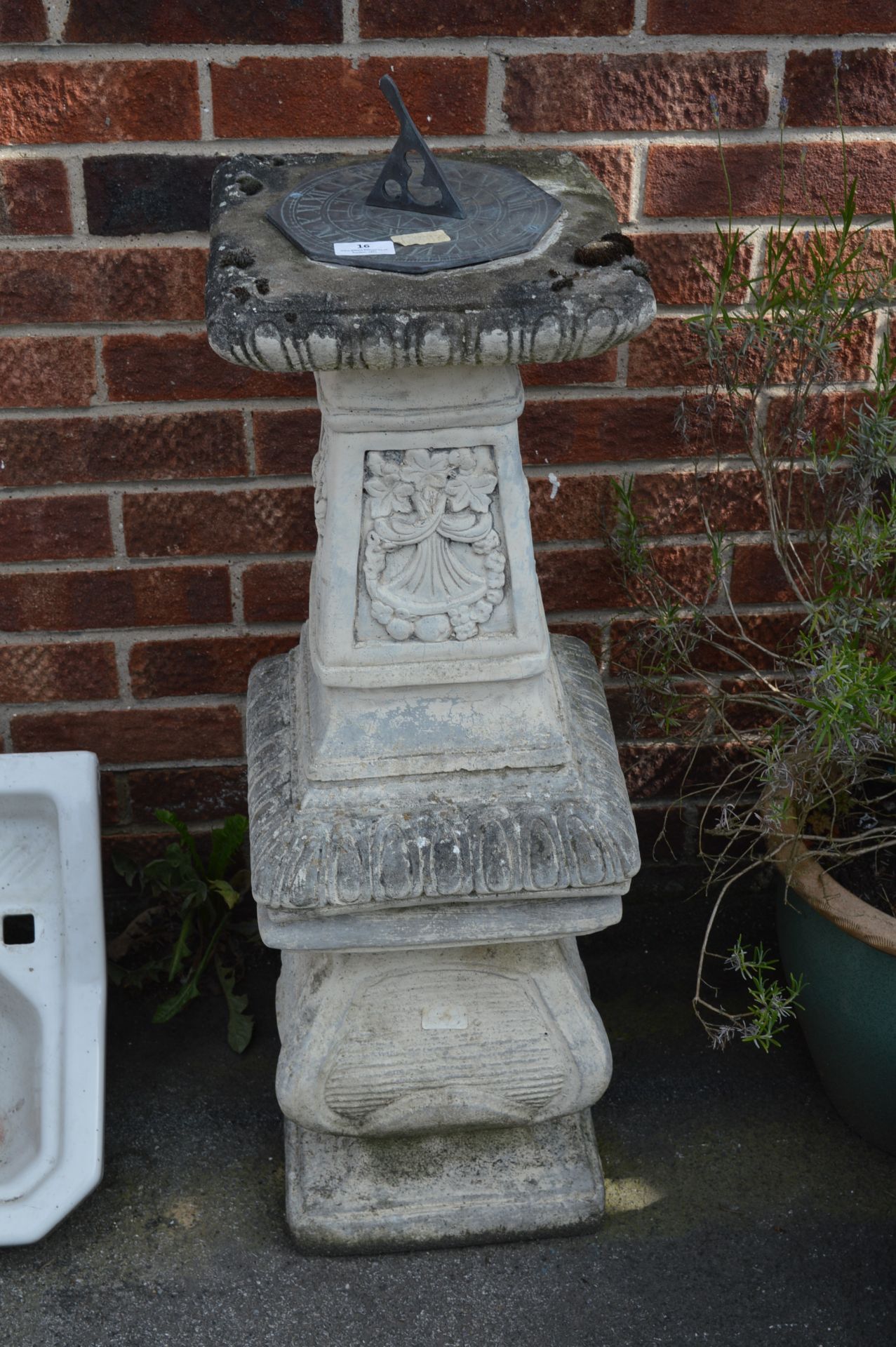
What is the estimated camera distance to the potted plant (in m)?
1.71

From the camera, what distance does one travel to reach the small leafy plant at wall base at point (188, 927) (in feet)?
6.95

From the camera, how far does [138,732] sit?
219 cm

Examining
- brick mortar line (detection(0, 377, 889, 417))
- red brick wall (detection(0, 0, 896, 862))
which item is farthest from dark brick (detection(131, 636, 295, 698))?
brick mortar line (detection(0, 377, 889, 417))

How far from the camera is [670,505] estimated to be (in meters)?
2.05

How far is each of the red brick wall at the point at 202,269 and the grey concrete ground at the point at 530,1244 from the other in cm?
62

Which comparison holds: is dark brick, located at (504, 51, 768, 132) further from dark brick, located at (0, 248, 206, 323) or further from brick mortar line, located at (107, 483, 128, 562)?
brick mortar line, located at (107, 483, 128, 562)

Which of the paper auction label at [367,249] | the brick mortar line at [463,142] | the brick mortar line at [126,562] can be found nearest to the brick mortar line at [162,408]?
the brick mortar line at [126,562]

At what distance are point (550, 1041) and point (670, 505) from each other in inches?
32.0

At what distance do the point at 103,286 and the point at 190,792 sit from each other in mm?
836

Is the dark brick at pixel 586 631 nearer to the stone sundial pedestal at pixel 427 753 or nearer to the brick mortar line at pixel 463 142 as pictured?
the stone sundial pedestal at pixel 427 753

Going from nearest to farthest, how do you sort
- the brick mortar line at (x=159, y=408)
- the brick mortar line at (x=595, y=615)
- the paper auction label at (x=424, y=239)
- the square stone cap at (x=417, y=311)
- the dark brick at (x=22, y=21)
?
the square stone cap at (x=417, y=311), the paper auction label at (x=424, y=239), the dark brick at (x=22, y=21), the brick mortar line at (x=159, y=408), the brick mortar line at (x=595, y=615)

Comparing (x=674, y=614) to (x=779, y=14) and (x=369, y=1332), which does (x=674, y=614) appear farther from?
(x=369, y=1332)

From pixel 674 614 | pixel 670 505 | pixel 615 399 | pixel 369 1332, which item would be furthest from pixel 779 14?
pixel 369 1332

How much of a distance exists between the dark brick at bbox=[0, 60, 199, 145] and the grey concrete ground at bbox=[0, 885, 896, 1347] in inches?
52.3
